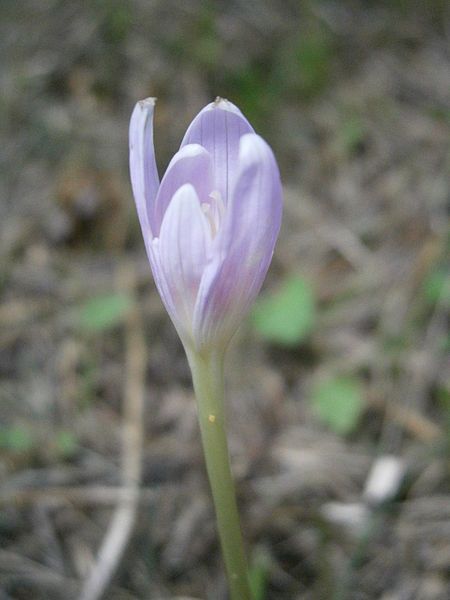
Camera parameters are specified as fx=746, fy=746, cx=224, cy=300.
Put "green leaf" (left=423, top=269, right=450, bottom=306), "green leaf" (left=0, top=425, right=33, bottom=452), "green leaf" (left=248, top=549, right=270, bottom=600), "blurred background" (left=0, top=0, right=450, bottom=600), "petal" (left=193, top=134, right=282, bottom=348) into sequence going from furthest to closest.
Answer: "green leaf" (left=423, top=269, right=450, bottom=306) → "green leaf" (left=0, top=425, right=33, bottom=452) → "blurred background" (left=0, top=0, right=450, bottom=600) → "green leaf" (left=248, top=549, right=270, bottom=600) → "petal" (left=193, top=134, right=282, bottom=348)

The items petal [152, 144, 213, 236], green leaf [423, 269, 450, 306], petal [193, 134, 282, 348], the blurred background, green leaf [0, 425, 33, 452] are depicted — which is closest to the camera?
petal [193, 134, 282, 348]

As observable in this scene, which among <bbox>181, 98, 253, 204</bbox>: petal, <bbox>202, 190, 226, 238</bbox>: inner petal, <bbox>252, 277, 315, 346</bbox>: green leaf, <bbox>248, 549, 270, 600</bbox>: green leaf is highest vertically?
<bbox>252, 277, 315, 346</bbox>: green leaf

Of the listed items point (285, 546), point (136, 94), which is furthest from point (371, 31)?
point (285, 546)

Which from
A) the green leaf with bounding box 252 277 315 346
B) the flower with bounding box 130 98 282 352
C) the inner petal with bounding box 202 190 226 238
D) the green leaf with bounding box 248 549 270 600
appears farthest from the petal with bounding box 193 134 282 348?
the green leaf with bounding box 252 277 315 346

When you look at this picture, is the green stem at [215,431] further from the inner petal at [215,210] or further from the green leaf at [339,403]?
the green leaf at [339,403]

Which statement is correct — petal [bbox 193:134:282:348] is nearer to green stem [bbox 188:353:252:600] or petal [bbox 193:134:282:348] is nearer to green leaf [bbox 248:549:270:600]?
green stem [bbox 188:353:252:600]

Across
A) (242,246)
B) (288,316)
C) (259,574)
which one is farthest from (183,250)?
(288,316)

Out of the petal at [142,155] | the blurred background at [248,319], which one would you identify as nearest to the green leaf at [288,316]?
the blurred background at [248,319]
